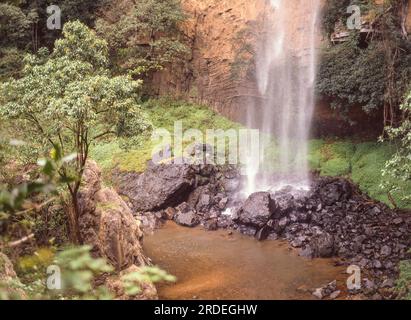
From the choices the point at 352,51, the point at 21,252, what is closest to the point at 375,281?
the point at 21,252

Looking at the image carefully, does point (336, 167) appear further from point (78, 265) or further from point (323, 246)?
point (78, 265)

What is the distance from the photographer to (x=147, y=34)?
26141 millimetres

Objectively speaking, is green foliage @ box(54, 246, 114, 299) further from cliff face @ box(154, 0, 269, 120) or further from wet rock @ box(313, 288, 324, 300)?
cliff face @ box(154, 0, 269, 120)

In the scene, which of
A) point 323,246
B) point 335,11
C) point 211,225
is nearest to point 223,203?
point 211,225

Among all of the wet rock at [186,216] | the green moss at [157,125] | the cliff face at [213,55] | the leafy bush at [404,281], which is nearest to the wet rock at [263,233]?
the wet rock at [186,216]

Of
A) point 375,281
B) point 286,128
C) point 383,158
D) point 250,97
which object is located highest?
point 250,97

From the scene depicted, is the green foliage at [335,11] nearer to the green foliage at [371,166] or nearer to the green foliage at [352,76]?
the green foliage at [352,76]

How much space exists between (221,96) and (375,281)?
16.6 m

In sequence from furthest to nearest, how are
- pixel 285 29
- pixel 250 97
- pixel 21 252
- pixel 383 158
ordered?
pixel 250 97, pixel 285 29, pixel 383 158, pixel 21 252

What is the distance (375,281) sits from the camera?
11.3 m

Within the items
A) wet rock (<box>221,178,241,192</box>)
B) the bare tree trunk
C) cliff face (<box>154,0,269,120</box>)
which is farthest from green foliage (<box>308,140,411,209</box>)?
the bare tree trunk

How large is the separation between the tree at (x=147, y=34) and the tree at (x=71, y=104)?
12918 mm

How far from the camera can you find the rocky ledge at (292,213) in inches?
516
